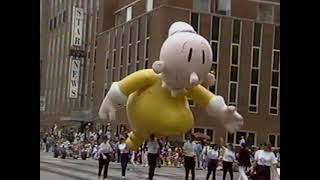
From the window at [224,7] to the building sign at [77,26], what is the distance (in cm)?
449

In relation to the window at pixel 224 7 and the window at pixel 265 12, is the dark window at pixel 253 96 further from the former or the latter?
the window at pixel 224 7

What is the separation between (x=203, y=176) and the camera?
11102mm

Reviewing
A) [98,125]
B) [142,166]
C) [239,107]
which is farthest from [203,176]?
[239,107]

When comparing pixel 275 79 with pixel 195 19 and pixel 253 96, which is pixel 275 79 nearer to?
pixel 253 96

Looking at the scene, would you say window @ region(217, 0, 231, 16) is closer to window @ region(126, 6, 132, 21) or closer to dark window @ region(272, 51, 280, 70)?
dark window @ region(272, 51, 280, 70)

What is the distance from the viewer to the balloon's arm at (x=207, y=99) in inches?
179

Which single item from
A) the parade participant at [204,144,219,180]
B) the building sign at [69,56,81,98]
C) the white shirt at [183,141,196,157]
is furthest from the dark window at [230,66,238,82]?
the white shirt at [183,141,196,157]

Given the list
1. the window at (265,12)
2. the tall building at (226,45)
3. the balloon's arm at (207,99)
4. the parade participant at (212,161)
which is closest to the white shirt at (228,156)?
the parade participant at (212,161)

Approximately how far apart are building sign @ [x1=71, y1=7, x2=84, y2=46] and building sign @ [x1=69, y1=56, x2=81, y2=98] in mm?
654

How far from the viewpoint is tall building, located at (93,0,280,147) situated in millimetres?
18594

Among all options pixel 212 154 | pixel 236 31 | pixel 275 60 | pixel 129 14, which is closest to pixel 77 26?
pixel 129 14

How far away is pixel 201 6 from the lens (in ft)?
65.4

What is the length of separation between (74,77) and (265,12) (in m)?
6.78

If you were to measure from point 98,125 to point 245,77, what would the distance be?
5.69 meters
